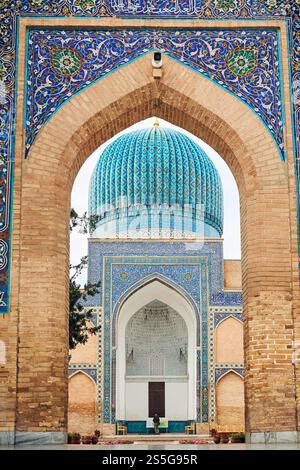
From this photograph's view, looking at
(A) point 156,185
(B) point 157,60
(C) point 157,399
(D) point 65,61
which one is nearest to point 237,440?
(B) point 157,60

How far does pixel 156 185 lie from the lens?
1903 centimetres

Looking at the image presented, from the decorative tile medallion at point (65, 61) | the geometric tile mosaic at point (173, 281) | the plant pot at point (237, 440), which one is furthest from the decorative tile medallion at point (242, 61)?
the geometric tile mosaic at point (173, 281)

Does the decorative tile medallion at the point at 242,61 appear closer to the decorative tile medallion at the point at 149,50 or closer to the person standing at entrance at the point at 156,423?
the decorative tile medallion at the point at 149,50

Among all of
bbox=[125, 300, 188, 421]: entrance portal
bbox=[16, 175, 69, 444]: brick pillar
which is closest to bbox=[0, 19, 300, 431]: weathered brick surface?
bbox=[16, 175, 69, 444]: brick pillar

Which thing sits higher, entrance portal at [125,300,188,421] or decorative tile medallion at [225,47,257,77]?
decorative tile medallion at [225,47,257,77]

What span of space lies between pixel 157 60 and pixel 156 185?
11.8 m

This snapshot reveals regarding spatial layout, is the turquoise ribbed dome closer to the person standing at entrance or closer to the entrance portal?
the entrance portal

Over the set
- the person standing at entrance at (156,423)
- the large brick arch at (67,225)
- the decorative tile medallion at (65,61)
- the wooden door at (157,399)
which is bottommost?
the person standing at entrance at (156,423)

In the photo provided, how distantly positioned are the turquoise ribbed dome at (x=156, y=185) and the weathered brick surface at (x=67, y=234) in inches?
435

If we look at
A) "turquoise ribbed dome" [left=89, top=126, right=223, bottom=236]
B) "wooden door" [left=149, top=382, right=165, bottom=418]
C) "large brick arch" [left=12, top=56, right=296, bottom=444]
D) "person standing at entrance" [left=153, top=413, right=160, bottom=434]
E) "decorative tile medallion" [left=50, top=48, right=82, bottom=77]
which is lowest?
"person standing at entrance" [left=153, top=413, right=160, bottom=434]

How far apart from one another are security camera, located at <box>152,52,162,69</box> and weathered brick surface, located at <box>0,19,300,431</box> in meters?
0.07

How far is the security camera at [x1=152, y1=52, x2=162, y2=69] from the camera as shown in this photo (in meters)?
7.19

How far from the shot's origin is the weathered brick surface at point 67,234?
652cm
